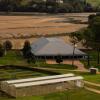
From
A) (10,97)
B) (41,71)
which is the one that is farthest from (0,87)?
(41,71)

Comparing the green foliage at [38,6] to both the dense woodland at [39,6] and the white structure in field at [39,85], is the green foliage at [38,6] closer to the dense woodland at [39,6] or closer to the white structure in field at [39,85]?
the dense woodland at [39,6]

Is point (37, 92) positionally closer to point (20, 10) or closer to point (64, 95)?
point (64, 95)

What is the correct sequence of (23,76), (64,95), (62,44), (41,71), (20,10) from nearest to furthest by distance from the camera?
(64,95)
(23,76)
(41,71)
(62,44)
(20,10)

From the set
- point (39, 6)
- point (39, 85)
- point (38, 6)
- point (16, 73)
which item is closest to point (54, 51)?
point (16, 73)

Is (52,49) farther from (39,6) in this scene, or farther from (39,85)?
(39,6)

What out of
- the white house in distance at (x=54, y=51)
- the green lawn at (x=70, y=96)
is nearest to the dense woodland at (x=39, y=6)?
the white house in distance at (x=54, y=51)

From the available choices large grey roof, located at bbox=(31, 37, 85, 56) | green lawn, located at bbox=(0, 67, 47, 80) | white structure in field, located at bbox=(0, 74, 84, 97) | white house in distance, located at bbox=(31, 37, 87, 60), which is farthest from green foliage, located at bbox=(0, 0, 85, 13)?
white structure in field, located at bbox=(0, 74, 84, 97)
